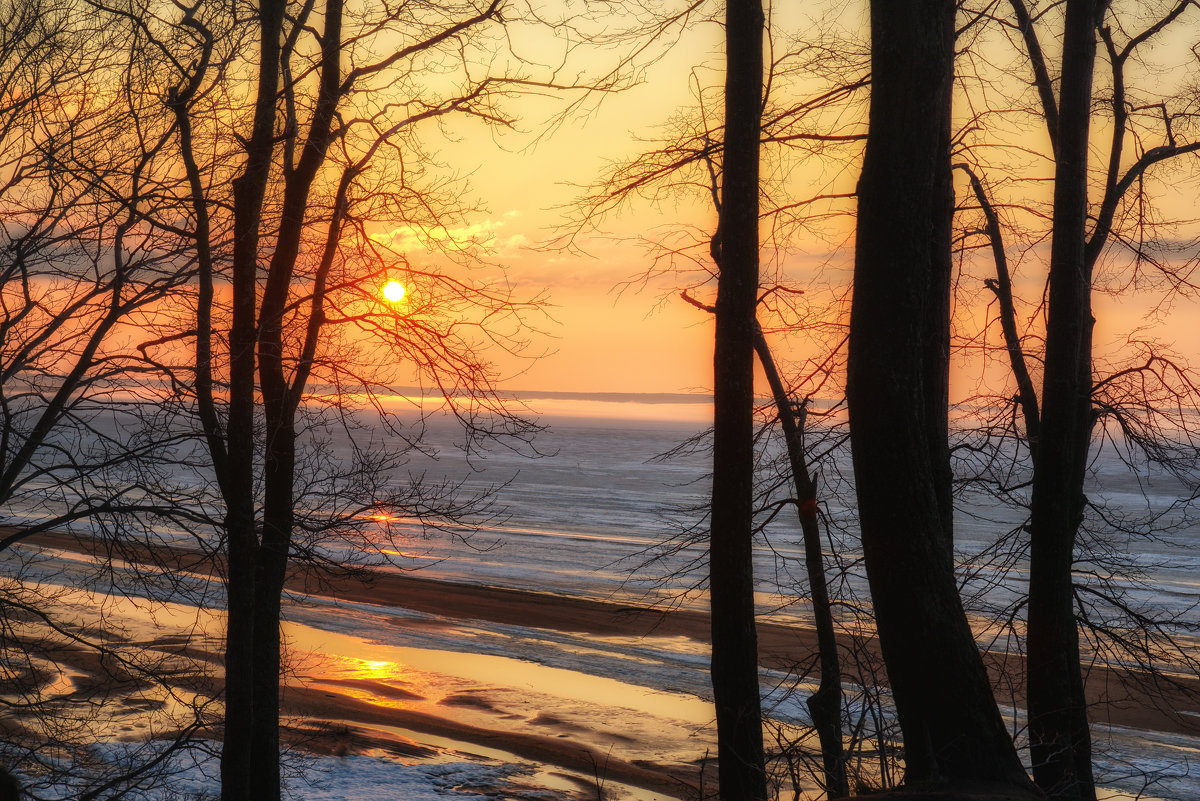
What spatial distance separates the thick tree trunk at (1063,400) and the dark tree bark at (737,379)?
3130 mm

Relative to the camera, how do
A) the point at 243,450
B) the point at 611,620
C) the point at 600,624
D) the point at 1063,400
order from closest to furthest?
the point at 243,450 < the point at 1063,400 < the point at 600,624 < the point at 611,620

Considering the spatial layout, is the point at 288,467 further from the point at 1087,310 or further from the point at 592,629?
the point at 592,629

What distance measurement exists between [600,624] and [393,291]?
13.8m

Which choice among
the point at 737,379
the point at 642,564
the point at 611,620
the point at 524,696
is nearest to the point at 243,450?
the point at 737,379

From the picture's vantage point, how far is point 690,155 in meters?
8.90

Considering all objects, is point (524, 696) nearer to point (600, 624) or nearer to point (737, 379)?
point (600, 624)

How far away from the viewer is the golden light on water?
9578 mm

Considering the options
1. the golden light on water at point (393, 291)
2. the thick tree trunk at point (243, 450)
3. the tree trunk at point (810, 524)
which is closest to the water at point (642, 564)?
the tree trunk at point (810, 524)

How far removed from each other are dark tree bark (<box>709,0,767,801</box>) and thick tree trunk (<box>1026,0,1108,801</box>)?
3130 millimetres

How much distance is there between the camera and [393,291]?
970 centimetres

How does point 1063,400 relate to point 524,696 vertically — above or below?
above

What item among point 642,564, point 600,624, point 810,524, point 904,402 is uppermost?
point 904,402

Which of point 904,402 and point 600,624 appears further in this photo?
point 600,624

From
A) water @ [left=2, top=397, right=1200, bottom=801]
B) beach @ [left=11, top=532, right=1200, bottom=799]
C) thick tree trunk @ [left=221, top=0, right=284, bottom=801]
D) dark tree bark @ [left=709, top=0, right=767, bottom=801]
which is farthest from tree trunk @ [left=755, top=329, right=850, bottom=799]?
thick tree trunk @ [left=221, top=0, right=284, bottom=801]
